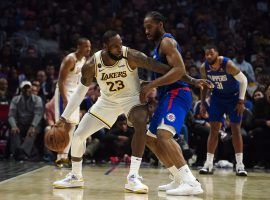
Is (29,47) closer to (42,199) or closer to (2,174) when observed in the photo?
(2,174)

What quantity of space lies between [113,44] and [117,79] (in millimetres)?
392

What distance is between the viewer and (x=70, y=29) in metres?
15.0

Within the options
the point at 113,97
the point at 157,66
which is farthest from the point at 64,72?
the point at 157,66

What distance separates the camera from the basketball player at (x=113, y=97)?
20.1ft

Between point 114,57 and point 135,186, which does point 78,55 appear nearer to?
point 114,57

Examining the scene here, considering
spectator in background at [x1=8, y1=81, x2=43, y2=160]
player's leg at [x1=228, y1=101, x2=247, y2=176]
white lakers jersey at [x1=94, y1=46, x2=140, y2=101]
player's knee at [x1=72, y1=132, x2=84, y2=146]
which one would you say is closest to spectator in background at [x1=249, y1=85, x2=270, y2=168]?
player's leg at [x1=228, y1=101, x2=247, y2=176]

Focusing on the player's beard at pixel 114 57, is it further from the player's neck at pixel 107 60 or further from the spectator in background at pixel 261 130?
the spectator in background at pixel 261 130

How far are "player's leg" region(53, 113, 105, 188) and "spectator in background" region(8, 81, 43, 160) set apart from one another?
4.74 meters

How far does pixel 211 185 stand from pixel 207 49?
2.39 metres

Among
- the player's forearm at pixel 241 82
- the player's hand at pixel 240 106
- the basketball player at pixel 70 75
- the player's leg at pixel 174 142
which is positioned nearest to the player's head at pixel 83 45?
the basketball player at pixel 70 75

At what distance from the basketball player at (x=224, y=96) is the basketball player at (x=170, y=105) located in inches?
96.2

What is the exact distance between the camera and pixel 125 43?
14.2 meters

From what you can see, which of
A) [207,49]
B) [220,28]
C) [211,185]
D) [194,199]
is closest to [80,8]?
[220,28]

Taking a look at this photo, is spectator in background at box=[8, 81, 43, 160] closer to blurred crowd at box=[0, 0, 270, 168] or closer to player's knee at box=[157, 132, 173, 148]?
blurred crowd at box=[0, 0, 270, 168]
